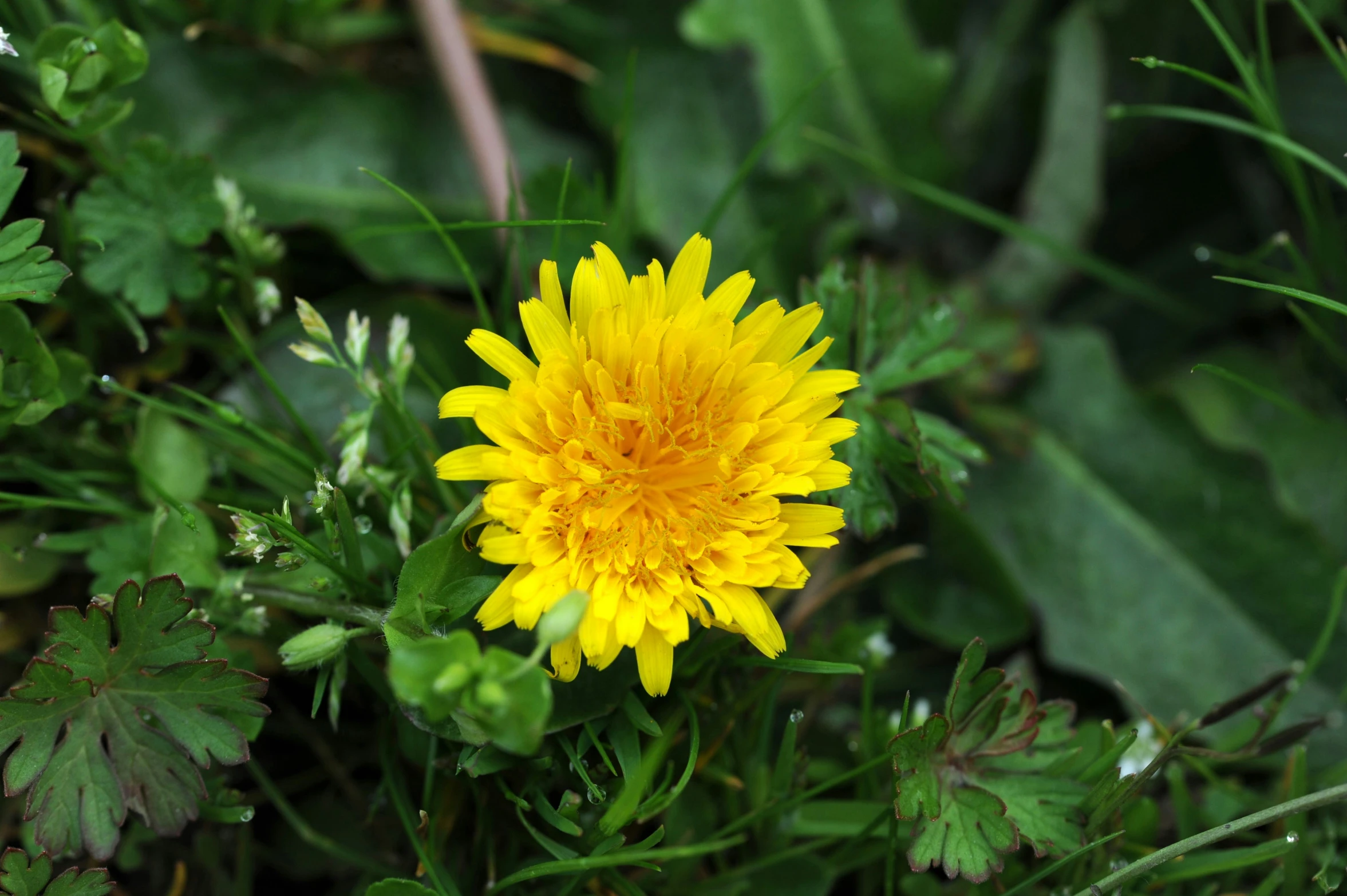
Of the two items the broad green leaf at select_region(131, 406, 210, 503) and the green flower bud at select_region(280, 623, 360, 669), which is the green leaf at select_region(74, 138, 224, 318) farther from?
the green flower bud at select_region(280, 623, 360, 669)

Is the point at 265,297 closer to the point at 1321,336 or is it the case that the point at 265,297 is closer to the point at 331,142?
the point at 331,142

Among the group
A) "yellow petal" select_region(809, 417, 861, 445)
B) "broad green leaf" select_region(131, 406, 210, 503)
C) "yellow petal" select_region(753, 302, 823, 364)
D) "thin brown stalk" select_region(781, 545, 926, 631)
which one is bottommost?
"thin brown stalk" select_region(781, 545, 926, 631)

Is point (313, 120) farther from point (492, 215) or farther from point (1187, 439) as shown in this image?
point (1187, 439)

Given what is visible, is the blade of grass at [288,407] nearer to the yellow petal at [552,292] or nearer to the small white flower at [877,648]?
the yellow petal at [552,292]

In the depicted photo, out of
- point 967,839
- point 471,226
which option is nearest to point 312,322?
point 471,226

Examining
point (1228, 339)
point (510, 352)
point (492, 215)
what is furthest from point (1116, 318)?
point (510, 352)

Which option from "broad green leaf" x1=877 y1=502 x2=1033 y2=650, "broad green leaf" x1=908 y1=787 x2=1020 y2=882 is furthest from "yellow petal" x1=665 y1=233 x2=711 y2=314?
"broad green leaf" x1=877 y1=502 x2=1033 y2=650
